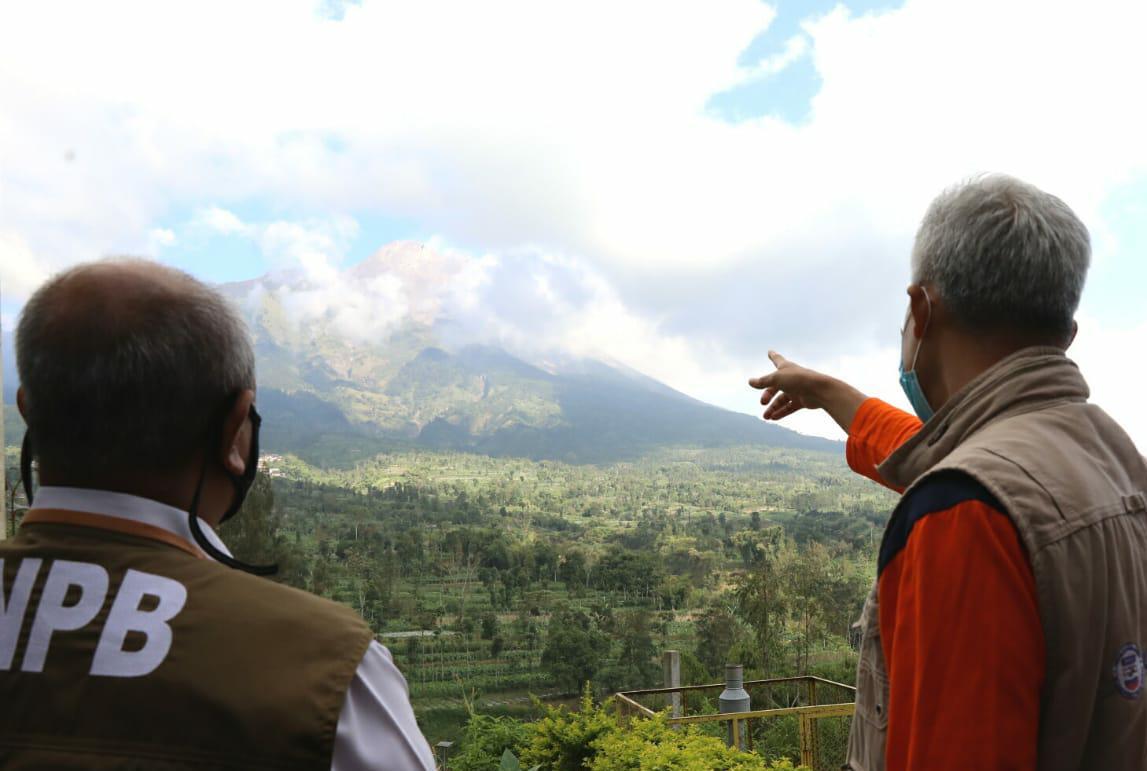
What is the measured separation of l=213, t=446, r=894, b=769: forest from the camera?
16.0 meters

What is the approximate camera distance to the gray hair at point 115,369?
0.72 metres

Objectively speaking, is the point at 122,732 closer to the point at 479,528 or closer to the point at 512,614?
the point at 512,614

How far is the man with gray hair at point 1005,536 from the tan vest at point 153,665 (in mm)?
497

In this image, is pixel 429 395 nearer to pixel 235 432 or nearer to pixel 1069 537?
pixel 235 432

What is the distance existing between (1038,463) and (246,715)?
0.70m

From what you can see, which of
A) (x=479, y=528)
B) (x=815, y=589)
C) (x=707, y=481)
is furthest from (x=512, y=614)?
(x=707, y=481)

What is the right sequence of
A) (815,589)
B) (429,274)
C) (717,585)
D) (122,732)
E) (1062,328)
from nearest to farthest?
(122,732)
(1062,328)
(815,589)
(717,585)
(429,274)

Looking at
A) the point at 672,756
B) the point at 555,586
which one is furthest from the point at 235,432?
the point at 555,586

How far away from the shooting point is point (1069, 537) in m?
0.78

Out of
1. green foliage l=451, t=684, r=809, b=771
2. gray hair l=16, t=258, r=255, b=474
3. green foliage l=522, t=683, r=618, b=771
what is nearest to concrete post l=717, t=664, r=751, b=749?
green foliage l=451, t=684, r=809, b=771

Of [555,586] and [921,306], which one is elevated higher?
[921,306]

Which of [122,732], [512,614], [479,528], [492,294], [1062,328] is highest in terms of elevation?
[492,294]

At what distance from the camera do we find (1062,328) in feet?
3.09

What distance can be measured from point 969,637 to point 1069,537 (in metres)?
A: 0.13
